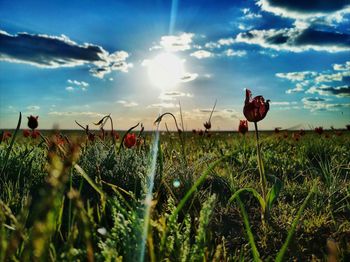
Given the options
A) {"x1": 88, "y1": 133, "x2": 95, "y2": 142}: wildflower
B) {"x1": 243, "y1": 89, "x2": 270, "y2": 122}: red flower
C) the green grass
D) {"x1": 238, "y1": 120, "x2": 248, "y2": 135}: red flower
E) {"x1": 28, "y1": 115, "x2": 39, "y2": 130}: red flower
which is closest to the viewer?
the green grass

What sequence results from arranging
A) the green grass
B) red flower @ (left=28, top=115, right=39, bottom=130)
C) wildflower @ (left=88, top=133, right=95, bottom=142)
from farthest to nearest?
1. red flower @ (left=28, top=115, right=39, bottom=130)
2. wildflower @ (left=88, top=133, right=95, bottom=142)
3. the green grass

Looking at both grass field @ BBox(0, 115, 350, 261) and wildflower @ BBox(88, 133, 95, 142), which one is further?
wildflower @ BBox(88, 133, 95, 142)

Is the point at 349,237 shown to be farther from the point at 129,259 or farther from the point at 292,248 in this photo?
the point at 129,259

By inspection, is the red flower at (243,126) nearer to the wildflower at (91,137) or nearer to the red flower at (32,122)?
the wildflower at (91,137)

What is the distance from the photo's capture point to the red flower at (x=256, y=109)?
283 centimetres

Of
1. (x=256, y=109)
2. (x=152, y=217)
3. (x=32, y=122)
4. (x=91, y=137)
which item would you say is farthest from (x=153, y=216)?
(x=32, y=122)

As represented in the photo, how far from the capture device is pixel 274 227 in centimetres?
258

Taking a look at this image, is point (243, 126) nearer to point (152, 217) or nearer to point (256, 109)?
point (256, 109)

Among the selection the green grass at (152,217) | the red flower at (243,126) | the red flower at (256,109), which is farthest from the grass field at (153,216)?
the red flower at (243,126)

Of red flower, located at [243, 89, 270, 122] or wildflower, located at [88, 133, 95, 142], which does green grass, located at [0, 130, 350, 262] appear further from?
wildflower, located at [88, 133, 95, 142]

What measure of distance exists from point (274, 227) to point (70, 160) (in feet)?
7.05

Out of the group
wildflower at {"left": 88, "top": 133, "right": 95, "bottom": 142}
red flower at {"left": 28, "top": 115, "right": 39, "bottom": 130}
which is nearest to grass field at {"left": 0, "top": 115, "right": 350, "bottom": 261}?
wildflower at {"left": 88, "top": 133, "right": 95, "bottom": 142}

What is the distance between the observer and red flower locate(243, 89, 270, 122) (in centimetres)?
283

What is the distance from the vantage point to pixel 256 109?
2.83 metres
